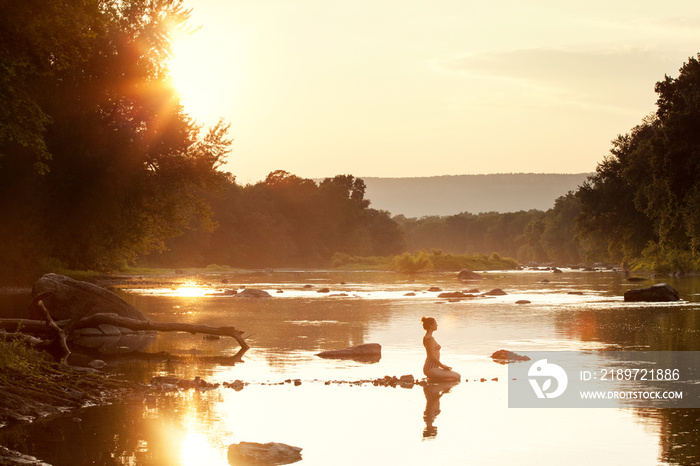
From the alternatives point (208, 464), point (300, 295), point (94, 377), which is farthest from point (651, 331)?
point (300, 295)

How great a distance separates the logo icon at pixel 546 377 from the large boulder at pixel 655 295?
87.1 ft

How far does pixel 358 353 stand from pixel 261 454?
489 inches

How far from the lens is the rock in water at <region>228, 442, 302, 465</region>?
12.6 meters

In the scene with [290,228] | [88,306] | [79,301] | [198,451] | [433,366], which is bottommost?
[198,451]

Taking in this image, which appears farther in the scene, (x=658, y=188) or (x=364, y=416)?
(x=658, y=188)

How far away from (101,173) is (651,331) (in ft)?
73.6

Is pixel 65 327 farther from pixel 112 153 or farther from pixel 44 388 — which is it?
pixel 112 153

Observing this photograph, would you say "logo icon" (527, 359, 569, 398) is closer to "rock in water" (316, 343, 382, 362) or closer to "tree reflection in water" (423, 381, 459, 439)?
"tree reflection in water" (423, 381, 459, 439)

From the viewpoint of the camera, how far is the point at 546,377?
2117 centimetres

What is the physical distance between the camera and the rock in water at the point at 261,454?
41.4 ft

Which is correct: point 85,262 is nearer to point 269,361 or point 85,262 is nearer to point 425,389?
point 269,361

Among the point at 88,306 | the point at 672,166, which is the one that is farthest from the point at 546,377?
the point at 672,166

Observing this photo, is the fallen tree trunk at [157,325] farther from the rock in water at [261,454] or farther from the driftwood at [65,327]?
the rock in water at [261,454]

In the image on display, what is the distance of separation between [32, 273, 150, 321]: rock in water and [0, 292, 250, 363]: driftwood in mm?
1093
